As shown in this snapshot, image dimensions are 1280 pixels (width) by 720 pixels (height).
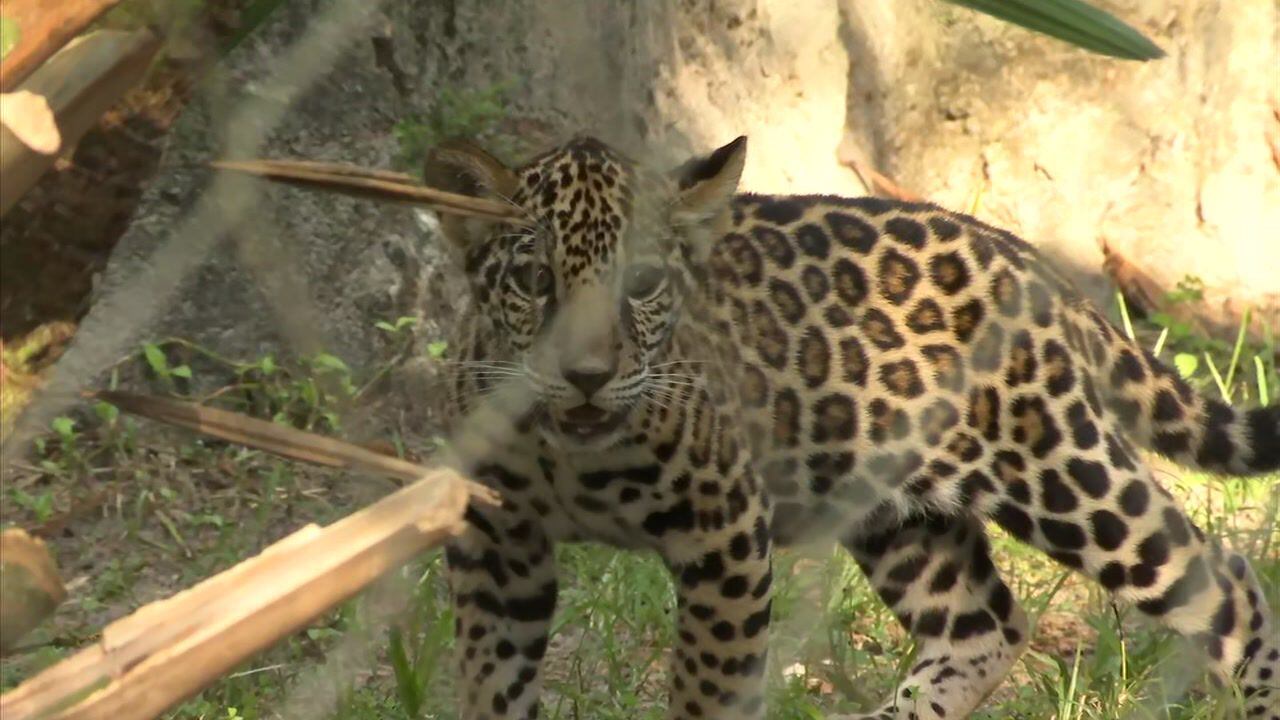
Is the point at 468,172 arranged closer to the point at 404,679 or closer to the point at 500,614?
the point at 500,614

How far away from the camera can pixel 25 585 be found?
159 centimetres

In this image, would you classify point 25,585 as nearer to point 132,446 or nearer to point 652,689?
point 652,689

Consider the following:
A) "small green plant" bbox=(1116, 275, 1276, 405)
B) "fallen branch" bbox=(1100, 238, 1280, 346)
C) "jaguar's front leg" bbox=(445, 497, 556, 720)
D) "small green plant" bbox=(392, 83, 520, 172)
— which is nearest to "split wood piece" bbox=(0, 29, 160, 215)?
"jaguar's front leg" bbox=(445, 497, 556, 720)

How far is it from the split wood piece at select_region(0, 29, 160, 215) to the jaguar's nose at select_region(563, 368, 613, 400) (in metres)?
2.07

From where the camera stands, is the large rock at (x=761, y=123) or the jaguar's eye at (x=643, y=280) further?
the large rock at (x=761, y=123)

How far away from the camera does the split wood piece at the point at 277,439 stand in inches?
61.0

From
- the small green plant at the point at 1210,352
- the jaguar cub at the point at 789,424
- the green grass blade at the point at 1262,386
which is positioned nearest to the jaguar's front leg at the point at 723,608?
the jaguar cub at the point at 789,424

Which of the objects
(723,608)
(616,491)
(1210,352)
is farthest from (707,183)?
(1210,352)

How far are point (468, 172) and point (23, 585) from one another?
2.36 m

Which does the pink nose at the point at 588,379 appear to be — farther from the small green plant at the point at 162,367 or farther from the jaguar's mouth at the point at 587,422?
the small green plant at the point at 162,367

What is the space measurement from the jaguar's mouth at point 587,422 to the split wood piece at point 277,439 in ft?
7.03

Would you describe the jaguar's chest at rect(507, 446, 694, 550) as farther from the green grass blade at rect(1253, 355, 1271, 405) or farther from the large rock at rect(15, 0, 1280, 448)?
the green grass blade at rect(1253, 355, 1271, 405)

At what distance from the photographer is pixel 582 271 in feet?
12.3

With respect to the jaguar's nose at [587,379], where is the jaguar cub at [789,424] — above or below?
below
